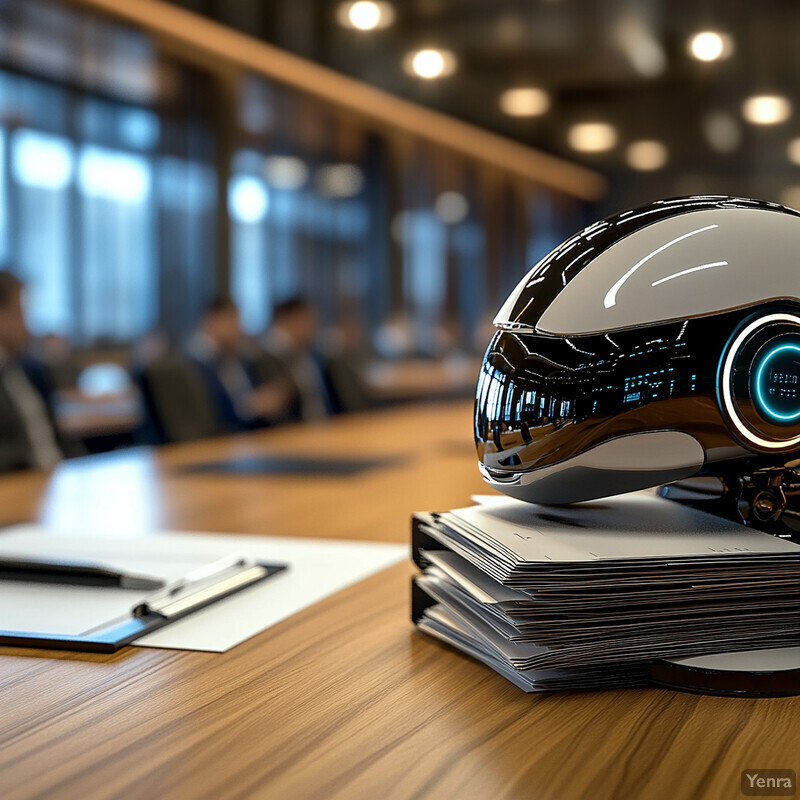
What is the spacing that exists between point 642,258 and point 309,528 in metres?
0.62

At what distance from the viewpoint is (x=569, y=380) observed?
22.9 inches

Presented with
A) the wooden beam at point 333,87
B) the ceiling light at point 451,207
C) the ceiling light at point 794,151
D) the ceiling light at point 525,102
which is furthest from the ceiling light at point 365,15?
the ceiling light at point 451,207

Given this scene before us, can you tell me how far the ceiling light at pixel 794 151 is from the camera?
782 cm

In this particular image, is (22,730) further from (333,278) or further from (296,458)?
(333,278)

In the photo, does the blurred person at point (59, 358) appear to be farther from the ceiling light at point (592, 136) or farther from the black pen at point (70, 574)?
the black pen at point (70, 574)

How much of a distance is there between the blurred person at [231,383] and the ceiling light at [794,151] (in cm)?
450

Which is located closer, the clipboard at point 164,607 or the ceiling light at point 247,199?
the clipboard at point 164,607

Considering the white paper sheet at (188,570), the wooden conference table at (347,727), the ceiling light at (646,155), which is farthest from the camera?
the ceiling light at (646,155)

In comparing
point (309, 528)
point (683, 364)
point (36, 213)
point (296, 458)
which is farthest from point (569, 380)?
point (36, 213)

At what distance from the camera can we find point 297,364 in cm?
586

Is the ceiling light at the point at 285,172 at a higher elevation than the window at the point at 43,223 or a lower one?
higher

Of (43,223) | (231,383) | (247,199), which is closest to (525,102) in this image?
(247,199)

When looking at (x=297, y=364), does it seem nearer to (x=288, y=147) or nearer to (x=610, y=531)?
(x=288, y=147)

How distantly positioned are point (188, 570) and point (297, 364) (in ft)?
16.5
